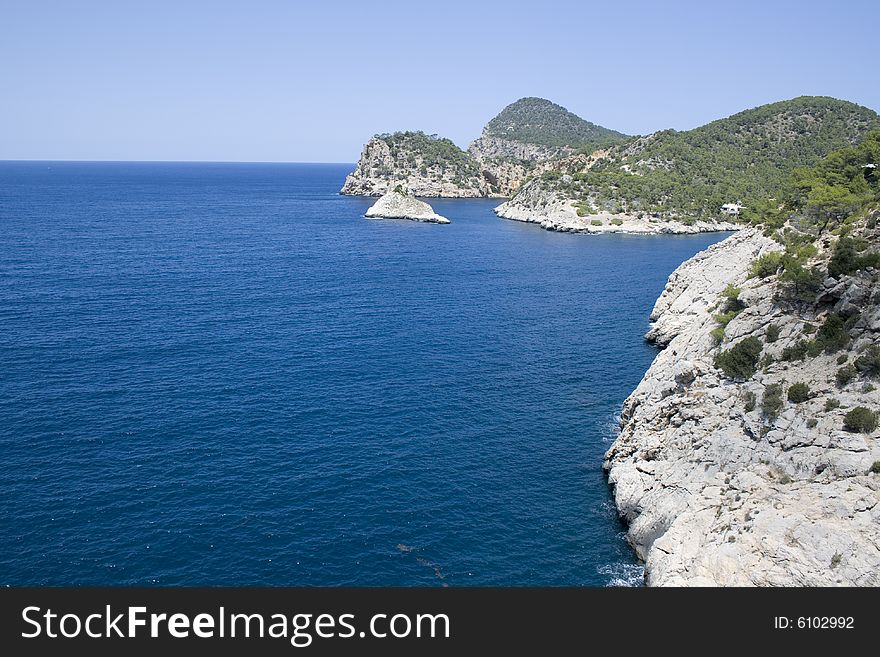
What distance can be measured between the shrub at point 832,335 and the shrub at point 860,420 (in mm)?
7114

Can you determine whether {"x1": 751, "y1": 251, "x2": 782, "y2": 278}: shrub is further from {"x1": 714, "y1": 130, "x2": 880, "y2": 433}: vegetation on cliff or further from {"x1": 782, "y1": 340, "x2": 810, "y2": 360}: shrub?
{"x1": 782, "y1": 340, "x2": 810, "y2": 360}: shrub

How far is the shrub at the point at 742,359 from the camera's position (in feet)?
164

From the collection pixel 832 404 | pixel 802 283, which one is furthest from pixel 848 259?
pixel 832 404

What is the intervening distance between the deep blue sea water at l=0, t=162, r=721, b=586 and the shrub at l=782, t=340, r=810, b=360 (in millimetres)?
16229

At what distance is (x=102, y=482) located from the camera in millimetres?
48188

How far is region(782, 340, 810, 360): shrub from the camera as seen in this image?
4806cm

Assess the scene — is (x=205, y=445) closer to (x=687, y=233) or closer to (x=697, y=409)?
(x=697, y=409)

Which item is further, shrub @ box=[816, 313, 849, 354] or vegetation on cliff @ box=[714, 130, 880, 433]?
shrub @ box=[816, 313, 849, 354]

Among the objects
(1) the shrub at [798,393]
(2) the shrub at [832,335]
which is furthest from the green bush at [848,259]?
(1) the shrub at [798,393]

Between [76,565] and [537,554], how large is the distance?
2789 centimetres

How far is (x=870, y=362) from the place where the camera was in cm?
4341

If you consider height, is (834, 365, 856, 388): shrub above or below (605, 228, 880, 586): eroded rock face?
above

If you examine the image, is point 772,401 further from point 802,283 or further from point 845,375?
point 802,283

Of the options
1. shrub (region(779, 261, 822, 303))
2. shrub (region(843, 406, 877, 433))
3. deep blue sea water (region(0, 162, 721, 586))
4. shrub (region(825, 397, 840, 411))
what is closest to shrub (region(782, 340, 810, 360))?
shrub (region(779, 261, 822, 303))
